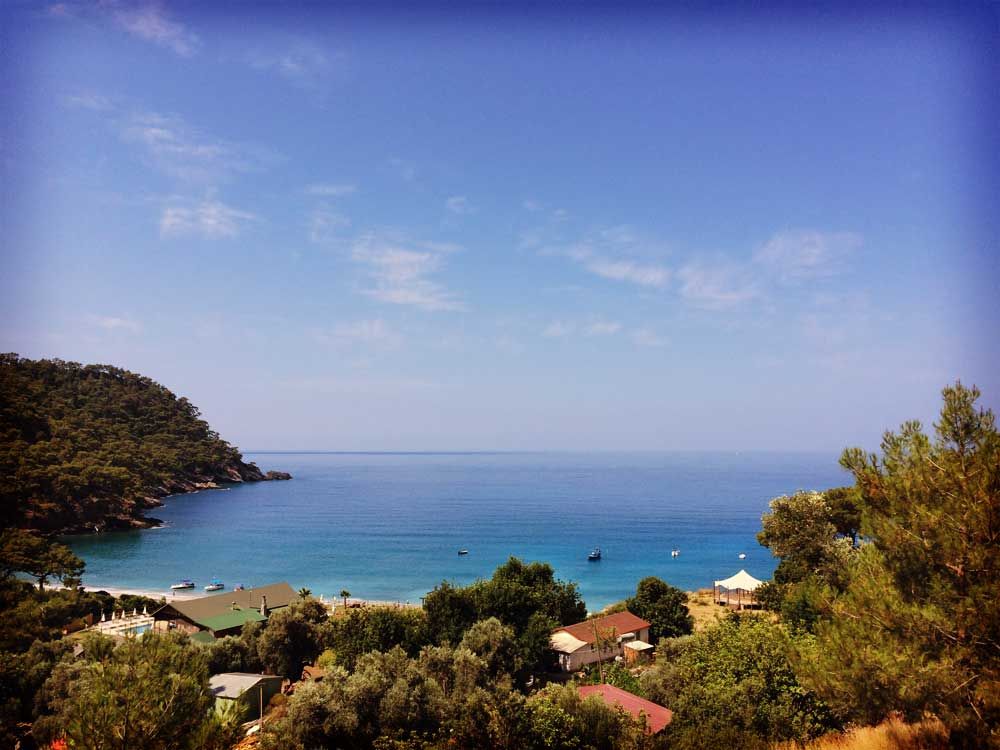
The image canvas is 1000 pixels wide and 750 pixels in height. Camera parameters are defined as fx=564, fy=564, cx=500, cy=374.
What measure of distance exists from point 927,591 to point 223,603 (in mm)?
31828

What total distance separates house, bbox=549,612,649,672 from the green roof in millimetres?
14399

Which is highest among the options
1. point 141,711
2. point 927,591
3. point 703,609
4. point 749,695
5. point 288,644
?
point 927,591

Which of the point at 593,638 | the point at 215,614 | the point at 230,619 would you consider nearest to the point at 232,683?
the point at 230,619

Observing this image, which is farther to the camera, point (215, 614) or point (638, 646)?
point (215, 614)

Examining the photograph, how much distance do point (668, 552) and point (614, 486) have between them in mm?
83033

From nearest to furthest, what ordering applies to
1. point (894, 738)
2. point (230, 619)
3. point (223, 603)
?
1. point (894, 738)
2. point (230, 619)
3. point (223, 603)

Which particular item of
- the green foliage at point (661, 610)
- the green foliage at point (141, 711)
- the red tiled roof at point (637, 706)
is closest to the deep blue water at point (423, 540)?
the green foliage at point (661, 610)

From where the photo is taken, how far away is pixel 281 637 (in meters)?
22.4

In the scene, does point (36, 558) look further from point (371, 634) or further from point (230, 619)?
point (371, 634)

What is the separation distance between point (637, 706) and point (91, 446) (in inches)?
4036

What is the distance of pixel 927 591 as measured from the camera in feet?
25.1

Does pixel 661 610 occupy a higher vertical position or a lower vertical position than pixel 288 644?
lower

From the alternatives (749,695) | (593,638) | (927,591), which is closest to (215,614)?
(593,638)

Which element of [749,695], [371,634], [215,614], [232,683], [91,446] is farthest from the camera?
[91,446]
